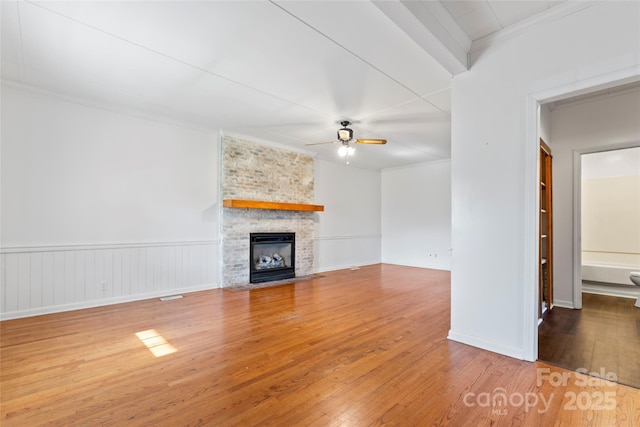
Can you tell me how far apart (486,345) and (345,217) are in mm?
5445

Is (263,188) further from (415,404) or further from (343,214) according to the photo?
(415,404)

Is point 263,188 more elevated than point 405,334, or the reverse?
point 263,188

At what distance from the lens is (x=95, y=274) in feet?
13.5

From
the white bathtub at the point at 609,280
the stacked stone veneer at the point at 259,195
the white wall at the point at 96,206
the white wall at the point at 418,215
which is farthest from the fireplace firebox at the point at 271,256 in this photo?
the white bathtub at the point at 609,280

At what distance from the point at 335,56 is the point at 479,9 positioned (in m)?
1.30

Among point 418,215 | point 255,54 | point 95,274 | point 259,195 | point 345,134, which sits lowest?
point 95,274

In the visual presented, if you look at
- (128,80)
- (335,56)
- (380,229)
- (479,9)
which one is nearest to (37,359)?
(128,80)

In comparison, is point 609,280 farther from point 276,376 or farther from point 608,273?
point 276,376

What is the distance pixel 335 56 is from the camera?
9.49 ft

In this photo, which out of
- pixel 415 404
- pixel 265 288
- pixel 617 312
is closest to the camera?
pixel 415 404

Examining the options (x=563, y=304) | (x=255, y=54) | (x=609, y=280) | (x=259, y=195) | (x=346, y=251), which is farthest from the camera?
(x=346, y=251)

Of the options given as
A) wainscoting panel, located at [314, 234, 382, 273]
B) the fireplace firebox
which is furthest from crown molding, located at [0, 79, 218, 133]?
wainscoting panel, located at [314, 234, 382, 273]

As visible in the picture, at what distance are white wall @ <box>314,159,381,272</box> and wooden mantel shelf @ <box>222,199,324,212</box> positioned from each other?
0.67 meters

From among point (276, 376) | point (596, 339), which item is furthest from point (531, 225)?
point (276, 376)
